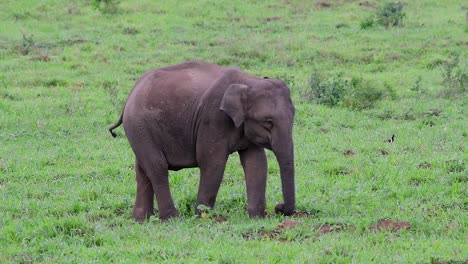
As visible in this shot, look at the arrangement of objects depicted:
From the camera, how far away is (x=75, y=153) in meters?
11.6

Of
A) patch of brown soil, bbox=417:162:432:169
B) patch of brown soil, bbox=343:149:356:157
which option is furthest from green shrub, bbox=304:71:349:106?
patch of brown soil, bbox=417:162:432:169

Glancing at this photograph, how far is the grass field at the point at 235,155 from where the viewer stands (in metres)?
7.09

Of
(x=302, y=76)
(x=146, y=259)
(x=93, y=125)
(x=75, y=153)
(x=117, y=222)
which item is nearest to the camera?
(x=146, y=259)

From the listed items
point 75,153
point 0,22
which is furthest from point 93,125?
point 0,22

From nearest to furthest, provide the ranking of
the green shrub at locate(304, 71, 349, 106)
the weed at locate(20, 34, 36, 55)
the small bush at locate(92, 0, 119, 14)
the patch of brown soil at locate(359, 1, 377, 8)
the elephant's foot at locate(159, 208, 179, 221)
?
1. the elephant's foot at locate(159, 208, 179, 221)
2. the green shrub at locate(304, 71, 349, 106)
3. the weed at locate(20, 34, 36, 55)
4. the small bush at locate(92, 0, 119, 14)
5. the patch of brown soil at locate(359, 1, 377, 8)

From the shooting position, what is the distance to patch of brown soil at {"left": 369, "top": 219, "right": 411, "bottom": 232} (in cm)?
750

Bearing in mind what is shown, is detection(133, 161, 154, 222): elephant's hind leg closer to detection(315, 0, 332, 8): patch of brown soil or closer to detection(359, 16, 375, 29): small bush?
detection(359, 16, 375, 29): small bush

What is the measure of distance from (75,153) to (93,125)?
195 centimetres

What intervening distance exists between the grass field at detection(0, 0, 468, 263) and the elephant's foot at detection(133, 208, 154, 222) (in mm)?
172

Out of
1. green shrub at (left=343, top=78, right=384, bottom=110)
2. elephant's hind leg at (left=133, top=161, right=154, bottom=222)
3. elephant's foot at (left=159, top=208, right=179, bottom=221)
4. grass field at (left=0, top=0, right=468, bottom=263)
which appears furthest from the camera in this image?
green shrub at (left=343, top=78, right=384, bottom=110)

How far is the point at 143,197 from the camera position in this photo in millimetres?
8664

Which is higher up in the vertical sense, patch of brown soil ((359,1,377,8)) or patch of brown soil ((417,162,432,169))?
patch of brown soil ((417,162,432,169))

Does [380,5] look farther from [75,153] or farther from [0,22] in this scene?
[75,153]

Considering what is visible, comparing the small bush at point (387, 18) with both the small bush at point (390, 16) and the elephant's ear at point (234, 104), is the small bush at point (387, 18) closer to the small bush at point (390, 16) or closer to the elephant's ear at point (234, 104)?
the small bush at point (390, 16)
